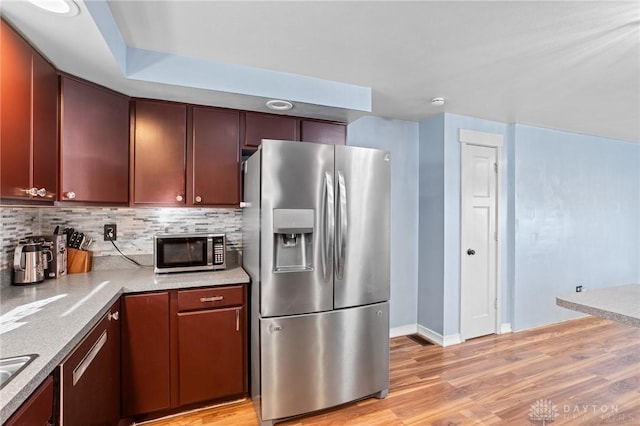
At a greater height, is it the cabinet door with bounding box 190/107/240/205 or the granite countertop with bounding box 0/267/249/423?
the cabinet door with bounding box 190/107/240/205

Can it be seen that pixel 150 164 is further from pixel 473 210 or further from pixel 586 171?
pixel 586 171

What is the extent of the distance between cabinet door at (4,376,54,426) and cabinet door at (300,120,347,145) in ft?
6.97

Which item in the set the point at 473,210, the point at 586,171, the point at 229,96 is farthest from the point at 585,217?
the point at 229,96

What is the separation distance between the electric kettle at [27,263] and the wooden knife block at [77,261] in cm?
30

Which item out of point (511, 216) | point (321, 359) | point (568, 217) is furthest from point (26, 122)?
point (568, 217)

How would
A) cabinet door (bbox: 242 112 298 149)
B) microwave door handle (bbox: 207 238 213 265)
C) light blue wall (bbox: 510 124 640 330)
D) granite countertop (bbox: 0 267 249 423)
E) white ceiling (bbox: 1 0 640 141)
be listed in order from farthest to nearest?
light blue wall (bbox: 510 124 640 330), cabinet door (bbox: 242 112 298 149), microwave door handle (bbox: 207 238 213 265), white ceiling (bbox: 1 0 640 141), granite countertop (bbox: 0 267 249 423)

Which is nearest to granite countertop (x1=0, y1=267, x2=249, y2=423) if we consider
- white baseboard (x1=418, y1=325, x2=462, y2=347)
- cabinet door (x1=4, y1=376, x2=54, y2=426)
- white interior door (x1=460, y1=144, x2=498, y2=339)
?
cabinet door (x1=4, y1=376, x2=54, y2=426)

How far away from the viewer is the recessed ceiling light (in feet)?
4.14

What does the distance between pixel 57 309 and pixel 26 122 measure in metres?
0.92

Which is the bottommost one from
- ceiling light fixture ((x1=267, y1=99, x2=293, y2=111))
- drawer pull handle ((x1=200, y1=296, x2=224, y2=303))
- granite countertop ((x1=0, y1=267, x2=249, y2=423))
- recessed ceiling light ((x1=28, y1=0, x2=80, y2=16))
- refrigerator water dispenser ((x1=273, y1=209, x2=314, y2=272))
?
drawer pull handle ((x1=200, y1=296, x2=224, y2=303))

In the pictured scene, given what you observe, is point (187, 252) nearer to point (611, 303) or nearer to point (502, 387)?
point (611, 303)

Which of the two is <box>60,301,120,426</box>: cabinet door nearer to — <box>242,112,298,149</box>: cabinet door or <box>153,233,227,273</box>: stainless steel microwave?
<box>153,233,227,273</box>: stainless steel microwave

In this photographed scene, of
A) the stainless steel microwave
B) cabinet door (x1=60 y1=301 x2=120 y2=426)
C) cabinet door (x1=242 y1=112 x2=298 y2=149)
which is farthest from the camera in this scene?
cabinet door (x1=242 y1=112 x2=298 y2=149)

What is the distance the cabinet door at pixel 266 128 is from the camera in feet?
8.18
